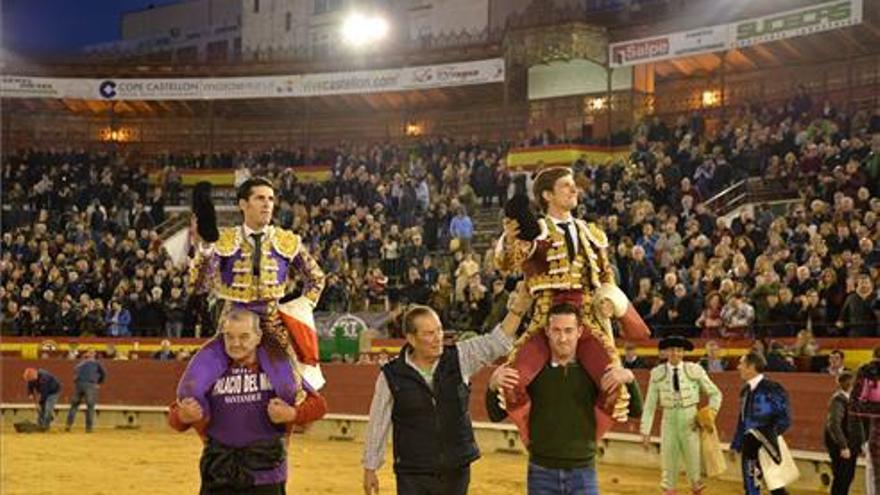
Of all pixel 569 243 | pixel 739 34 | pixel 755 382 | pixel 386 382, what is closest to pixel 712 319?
pixel 755 382

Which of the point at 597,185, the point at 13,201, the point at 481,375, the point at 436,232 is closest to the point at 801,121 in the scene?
the point at 597,185

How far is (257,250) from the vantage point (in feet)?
23.7

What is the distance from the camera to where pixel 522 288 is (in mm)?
6250

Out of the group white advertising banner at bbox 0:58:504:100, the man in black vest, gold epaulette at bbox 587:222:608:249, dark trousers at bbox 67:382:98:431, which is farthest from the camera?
white advertising banner at bbox 0:58:504:100

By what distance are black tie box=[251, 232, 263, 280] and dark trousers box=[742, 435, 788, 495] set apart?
455 cm

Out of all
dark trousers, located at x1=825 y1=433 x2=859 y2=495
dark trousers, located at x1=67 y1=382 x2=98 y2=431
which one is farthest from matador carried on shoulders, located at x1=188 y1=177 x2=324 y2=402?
dark trousers, located at x1=67 y1=382 x2=98 y2=431

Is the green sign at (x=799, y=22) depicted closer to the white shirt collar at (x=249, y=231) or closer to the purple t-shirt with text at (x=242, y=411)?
the white shirt collar at (x=249, y=231)

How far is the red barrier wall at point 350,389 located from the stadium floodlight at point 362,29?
14.0m

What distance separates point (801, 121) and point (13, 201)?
17.8 m

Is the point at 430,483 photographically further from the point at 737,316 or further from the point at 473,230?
the point at 473,230

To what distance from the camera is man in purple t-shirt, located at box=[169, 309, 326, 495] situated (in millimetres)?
5258

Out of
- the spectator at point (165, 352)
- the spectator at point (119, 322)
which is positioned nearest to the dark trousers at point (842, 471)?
the spectator at point (165, 352)

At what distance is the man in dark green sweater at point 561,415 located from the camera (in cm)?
546

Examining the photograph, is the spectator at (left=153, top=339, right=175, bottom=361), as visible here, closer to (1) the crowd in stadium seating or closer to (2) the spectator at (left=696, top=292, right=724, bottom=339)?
(1) the crowd in stadium seating
